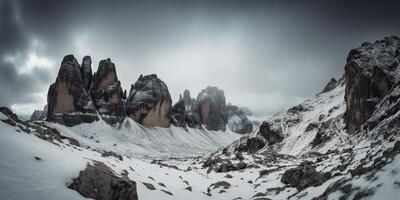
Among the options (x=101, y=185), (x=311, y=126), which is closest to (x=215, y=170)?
(x=101, y=185)

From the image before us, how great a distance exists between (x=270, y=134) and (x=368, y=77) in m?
44.2

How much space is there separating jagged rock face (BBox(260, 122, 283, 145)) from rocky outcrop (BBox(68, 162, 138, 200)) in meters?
93.8

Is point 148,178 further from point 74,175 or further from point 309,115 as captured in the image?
point 309,115

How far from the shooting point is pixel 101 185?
51.7 feet

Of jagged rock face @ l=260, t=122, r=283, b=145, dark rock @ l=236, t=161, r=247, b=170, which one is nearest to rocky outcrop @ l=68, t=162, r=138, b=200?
dark rock @ l=236, t=161, r=247, b=170

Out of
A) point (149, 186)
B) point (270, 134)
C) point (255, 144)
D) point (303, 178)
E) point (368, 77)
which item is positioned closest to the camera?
point (149, 186)

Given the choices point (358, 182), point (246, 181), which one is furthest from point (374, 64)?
point (358, 182)

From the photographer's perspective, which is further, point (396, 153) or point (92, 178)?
point (92, 178)

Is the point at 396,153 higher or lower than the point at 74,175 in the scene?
higher

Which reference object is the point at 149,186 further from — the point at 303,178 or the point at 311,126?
the point at 311,126

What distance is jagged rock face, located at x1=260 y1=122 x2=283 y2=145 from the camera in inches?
4178

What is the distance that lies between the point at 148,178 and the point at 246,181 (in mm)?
15164

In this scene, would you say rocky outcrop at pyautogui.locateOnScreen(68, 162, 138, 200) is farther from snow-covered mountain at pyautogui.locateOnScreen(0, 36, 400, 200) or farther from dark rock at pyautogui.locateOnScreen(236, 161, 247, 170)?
dark rock at pyautogui.locateOnScreen(236, 161, 247, 170)

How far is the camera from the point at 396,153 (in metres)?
13.6
